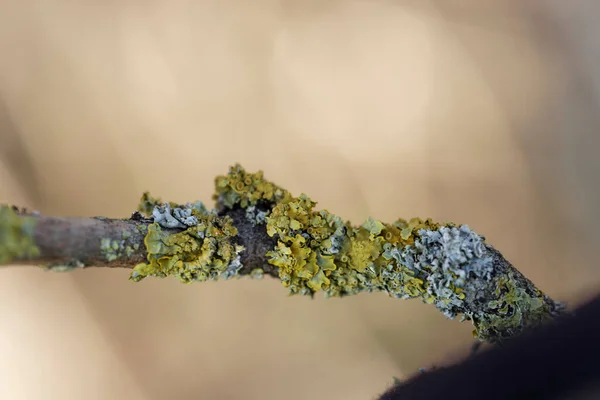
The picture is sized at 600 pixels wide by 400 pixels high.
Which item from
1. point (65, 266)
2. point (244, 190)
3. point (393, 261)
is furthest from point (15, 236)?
point (393, 261)

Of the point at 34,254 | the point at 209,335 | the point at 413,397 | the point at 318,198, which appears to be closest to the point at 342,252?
the point at 413,397

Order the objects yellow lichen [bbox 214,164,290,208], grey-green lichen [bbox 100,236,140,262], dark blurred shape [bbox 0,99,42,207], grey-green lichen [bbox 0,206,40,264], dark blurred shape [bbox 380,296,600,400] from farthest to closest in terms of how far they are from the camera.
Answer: dark blurred shape [bbox 0,99,42,207]
yellow lichen [bbox 214,164,290,208]
grey-green lichen [bbox 100,236,140,262]
grey-green lichen [bbox 0,206,40,264]
dark blurred shape [bbox 380,296,600,400]

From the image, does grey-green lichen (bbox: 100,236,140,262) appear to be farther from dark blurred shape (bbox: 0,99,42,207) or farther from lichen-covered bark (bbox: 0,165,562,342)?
dark blurred shape (bbox: 0,99,42,207)

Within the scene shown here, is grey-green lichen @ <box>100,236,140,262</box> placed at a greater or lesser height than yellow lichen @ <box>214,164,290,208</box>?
lesser

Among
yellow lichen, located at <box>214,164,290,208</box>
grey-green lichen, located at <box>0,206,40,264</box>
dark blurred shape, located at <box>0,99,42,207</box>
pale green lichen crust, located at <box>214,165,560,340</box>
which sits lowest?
pale green lichen crust, located at <box>214,165,560,340</box>

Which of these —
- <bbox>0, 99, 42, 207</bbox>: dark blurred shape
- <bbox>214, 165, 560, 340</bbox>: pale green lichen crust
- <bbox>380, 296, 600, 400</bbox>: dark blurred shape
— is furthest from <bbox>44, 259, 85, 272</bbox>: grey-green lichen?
<bbox>0, 99, 42, 207</bbox>: dark blurred shape

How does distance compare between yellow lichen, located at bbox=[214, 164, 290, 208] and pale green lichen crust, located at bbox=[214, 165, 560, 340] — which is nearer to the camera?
pale green lichen crust, located at bbox=[214, 165, 560, 340]
